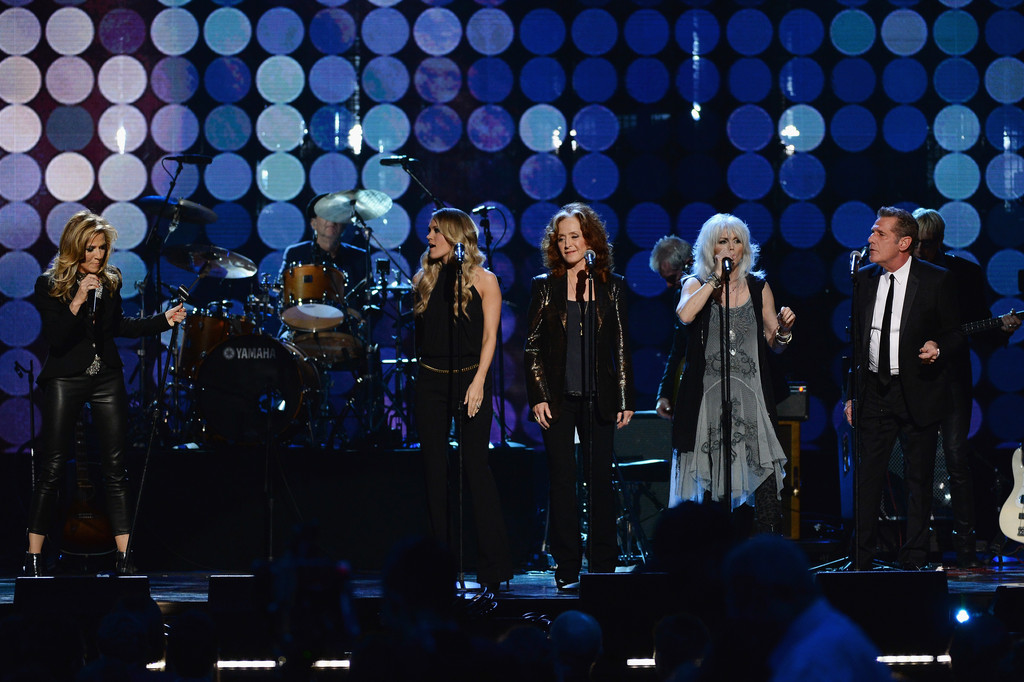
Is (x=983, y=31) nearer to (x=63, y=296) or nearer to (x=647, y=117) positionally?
(x=647, y=117)

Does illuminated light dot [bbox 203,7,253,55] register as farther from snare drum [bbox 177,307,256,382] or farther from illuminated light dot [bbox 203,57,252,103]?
snare drum [bbox 177,307,256,382]

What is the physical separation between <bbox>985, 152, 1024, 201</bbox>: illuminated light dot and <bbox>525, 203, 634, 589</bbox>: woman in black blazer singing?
5.29 m

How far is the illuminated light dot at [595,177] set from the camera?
34.3 ft

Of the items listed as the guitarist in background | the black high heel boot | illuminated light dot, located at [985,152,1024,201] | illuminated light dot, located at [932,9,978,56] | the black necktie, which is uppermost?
illuminated light dot, located at [932,9,978,56]

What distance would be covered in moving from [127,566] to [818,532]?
4.97 metres

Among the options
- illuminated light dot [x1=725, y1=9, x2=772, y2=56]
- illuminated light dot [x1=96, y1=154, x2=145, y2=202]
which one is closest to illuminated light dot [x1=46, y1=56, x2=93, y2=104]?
illuminated light dot [x1=96, y1=154, x2=145, y2=202]

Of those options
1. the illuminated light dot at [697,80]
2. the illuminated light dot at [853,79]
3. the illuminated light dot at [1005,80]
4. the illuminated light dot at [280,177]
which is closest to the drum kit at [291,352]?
the illuminated light dot at [280,177]

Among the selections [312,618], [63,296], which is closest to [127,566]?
[63,296]

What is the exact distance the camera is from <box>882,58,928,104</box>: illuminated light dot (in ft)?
34.1

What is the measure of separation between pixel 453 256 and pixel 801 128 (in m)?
5.06

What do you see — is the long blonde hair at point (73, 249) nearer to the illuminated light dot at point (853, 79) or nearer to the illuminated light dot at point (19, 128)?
the illuminated light dot at point (19, 128)

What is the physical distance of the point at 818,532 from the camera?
889 centimetres

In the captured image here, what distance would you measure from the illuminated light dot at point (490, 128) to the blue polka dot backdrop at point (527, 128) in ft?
0.07

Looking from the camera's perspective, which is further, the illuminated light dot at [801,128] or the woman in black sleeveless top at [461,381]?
the illuminated light dot at [801,128]
